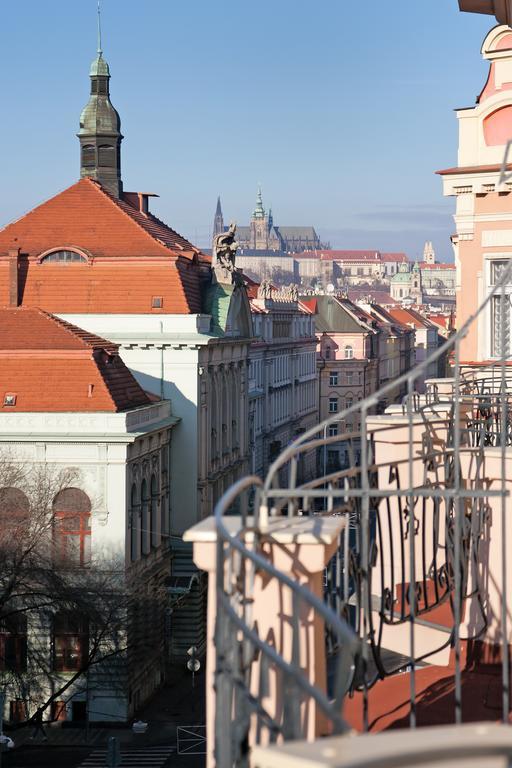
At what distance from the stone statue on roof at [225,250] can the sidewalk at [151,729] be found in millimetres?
15841

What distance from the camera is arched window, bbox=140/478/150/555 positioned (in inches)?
1708

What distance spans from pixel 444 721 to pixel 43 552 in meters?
30.0

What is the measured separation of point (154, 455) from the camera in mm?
45562

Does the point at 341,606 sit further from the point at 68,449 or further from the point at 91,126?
the point at 91,126

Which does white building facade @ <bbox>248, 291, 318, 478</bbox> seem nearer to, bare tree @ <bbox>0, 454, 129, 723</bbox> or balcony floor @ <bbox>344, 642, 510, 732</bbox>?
bare tree @ <bbox>0, 454, 129, 723</bbox>

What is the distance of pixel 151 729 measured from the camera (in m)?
40.0

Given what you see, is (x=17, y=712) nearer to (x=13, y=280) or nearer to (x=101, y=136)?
(x=13, y=280)

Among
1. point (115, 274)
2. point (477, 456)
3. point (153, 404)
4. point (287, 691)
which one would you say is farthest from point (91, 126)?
point (287, 691)

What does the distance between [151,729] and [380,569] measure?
100ft

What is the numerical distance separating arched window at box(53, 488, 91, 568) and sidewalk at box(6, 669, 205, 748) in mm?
4602

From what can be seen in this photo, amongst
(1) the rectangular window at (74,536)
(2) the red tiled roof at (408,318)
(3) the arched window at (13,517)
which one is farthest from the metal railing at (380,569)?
(2) the red tiled roof at (408,318)

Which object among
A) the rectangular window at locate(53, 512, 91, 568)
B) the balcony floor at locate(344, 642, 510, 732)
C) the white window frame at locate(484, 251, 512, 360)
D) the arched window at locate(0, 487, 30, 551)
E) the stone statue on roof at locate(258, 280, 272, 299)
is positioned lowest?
the rectangular window at locate(53, 512, 91, 568)

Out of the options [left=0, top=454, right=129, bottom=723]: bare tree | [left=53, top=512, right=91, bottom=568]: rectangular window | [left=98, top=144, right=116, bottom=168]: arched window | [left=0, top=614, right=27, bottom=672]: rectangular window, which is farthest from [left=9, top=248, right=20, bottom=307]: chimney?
[left=0, top=614, right=27, bottom=672]: rectangular window

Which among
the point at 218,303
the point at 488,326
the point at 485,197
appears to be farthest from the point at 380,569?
the point at 218,303
